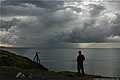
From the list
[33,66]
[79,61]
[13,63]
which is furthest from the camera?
[33,66]

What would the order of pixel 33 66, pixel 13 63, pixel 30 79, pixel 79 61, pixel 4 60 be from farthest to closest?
pixel 33 66, pixel 13 63, pixel 4 60, pixel 79 61, pixel 30 79

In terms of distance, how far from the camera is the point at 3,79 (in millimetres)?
19547

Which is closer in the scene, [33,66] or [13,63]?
[13,63]

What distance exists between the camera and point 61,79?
19781mm

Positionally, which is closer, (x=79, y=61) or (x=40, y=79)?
(x=40, y=79)

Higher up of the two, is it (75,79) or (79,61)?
(79,61)

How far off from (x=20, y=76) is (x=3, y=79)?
1912 millimetres

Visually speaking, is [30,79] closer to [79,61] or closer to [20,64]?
[79,61]

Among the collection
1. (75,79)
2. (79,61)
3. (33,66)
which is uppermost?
(79,61)

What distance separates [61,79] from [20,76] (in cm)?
477

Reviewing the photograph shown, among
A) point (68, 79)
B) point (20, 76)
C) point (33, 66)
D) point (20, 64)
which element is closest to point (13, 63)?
point (20, 64)

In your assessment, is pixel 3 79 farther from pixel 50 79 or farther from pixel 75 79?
pixel 75 79

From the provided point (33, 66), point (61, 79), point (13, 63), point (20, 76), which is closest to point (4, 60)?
point (13, 63)

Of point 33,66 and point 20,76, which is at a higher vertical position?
point 20,76
